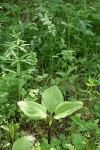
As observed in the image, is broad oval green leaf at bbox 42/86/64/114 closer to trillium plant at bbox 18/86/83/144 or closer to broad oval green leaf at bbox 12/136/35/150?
trillium plant at bbox 18/86/83/144

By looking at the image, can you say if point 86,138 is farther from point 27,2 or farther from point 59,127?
point 27,2

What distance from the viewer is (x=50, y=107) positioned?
201cm

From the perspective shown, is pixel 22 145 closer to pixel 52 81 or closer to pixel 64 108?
pixel 64 108

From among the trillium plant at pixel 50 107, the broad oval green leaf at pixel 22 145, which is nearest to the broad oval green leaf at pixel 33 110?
the trillium plant at pixel 50 107

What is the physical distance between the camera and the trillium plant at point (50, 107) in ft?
6.35

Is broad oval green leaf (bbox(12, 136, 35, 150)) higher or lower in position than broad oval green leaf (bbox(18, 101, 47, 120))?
lower

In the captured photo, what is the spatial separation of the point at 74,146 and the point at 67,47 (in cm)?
117

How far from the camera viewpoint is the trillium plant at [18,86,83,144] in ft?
6.35

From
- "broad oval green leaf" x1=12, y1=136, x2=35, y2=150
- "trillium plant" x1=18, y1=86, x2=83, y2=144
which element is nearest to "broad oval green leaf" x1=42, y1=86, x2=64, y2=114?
"trillium plant" x1=18, y1=86, x2=83, y2=144


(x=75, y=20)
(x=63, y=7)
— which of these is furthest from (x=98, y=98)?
(x=63, y=7)

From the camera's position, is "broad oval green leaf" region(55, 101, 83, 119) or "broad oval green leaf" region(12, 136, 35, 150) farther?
"broad oval green leaf" region(55, 101, 83, 119)

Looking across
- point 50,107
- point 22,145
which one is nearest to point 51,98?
point 50,107

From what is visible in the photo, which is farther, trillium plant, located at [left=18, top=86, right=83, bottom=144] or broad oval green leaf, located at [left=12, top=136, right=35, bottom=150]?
trillium plant, located at [left=18, top=86, right=83, bottom=144]

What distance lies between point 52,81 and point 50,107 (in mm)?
443
